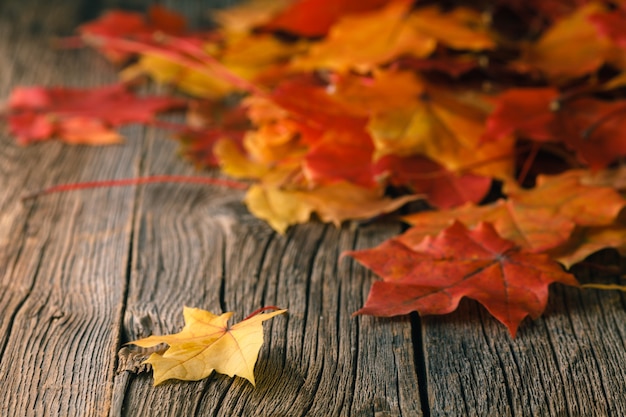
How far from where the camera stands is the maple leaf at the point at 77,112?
1.64 m

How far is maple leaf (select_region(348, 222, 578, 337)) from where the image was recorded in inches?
41.9

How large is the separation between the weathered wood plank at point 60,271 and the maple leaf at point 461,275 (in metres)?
0.35

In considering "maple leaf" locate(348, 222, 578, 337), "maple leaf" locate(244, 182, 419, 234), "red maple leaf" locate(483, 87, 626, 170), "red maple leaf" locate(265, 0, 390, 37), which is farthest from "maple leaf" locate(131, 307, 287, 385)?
"red maple leaf" locate(265, 0, 390, 37)

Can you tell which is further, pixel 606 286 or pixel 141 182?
pixel 141 182

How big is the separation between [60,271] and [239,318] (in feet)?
1.00

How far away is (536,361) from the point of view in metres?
1.02

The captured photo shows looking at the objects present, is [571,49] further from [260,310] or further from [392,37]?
[260,310]

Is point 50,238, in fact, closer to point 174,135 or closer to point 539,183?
point 174,135

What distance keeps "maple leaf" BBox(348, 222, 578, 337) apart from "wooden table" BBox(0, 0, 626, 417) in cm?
3

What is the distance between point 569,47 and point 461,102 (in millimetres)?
288

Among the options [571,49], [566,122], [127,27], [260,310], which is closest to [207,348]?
[260,310]

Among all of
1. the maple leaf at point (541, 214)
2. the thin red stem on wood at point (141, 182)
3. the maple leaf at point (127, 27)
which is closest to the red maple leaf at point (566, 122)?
the maple leaf at point (541, 214)

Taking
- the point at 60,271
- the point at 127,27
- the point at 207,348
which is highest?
the point at 207,348

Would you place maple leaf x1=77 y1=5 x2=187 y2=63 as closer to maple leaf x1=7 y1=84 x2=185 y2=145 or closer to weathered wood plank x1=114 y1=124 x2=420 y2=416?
maple leaf x1=7 y1=84 x2=185 y2=145
